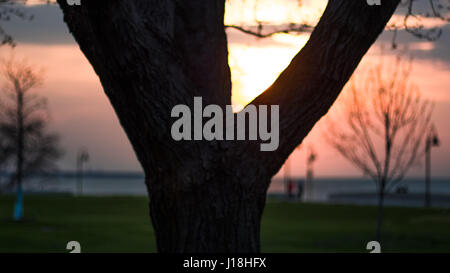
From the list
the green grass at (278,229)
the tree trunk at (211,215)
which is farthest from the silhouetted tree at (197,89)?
the green grass at (278,229)

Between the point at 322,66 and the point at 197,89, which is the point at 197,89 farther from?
Result: the point at 322,66

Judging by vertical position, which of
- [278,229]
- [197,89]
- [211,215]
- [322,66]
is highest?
[322,66]

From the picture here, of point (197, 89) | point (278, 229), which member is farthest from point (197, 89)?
point (278, 229)

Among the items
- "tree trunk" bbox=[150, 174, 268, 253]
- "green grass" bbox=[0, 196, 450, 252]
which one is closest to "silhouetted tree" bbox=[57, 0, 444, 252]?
"tree trunk" bbox=[150, 174, 268, 253]

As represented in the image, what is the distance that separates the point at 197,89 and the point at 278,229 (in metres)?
23.0

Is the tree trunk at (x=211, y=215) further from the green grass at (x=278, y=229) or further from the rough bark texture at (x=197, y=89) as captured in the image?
the green grass at (x=278, y=229)

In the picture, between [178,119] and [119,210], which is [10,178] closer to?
[119,210]

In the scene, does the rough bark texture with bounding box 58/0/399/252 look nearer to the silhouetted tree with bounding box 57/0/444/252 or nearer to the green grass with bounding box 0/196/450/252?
the silhouetted tree with bounding box 57/0/444/252

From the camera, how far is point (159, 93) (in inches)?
186

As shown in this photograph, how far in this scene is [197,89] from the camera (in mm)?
4883

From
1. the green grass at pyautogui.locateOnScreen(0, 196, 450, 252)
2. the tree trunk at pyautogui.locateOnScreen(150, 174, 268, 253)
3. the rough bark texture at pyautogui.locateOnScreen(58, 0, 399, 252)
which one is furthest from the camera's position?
the green grass at pyautogui.locateOnScreen(0, 196, 450, 252)

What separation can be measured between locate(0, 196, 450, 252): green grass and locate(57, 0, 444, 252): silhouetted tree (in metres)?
14.5

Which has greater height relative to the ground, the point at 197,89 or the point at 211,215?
the point at 197,89

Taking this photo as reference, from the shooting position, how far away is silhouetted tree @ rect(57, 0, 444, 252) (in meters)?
4.71
